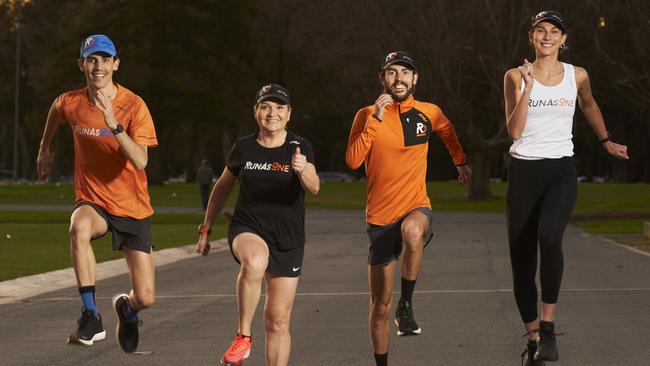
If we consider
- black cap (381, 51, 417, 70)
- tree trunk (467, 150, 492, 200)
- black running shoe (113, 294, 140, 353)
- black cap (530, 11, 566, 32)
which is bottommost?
tree trunk (467, 150, 492, 200)

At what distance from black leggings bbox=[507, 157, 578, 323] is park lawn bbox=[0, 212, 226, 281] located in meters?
12.3

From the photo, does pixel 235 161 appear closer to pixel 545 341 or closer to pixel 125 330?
pixel 545 341

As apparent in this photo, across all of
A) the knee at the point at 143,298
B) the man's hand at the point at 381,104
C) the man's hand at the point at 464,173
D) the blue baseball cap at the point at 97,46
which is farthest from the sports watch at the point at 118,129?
the man's hand at the point at 464,173

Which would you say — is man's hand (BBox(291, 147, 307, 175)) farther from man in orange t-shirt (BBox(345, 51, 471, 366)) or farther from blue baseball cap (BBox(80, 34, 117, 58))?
blue baseball cap (BBox(80, 34, 117, 58))

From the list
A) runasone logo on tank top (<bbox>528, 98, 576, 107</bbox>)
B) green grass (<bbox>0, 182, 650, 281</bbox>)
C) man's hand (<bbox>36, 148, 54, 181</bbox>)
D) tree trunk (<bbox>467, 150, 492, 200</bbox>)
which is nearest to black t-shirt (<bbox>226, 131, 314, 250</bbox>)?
runasone logo on tank top (<bbox>528, 98, 576, 107</bbox>)

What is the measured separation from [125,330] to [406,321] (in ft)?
7.13

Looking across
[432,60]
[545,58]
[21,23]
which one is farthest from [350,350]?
[21,23]

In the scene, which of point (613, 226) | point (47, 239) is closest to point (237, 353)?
point (47, 239)

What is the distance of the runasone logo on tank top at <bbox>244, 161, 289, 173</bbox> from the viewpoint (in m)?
8.62

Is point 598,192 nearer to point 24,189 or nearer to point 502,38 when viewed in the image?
point 502,38

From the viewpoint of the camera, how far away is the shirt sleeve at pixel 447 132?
9.80 m

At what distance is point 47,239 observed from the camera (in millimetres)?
31469

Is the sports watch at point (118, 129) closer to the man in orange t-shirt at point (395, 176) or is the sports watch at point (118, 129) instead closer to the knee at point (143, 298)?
the knee at point (143, 298)

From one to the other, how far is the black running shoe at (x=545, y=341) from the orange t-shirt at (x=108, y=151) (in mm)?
2955
